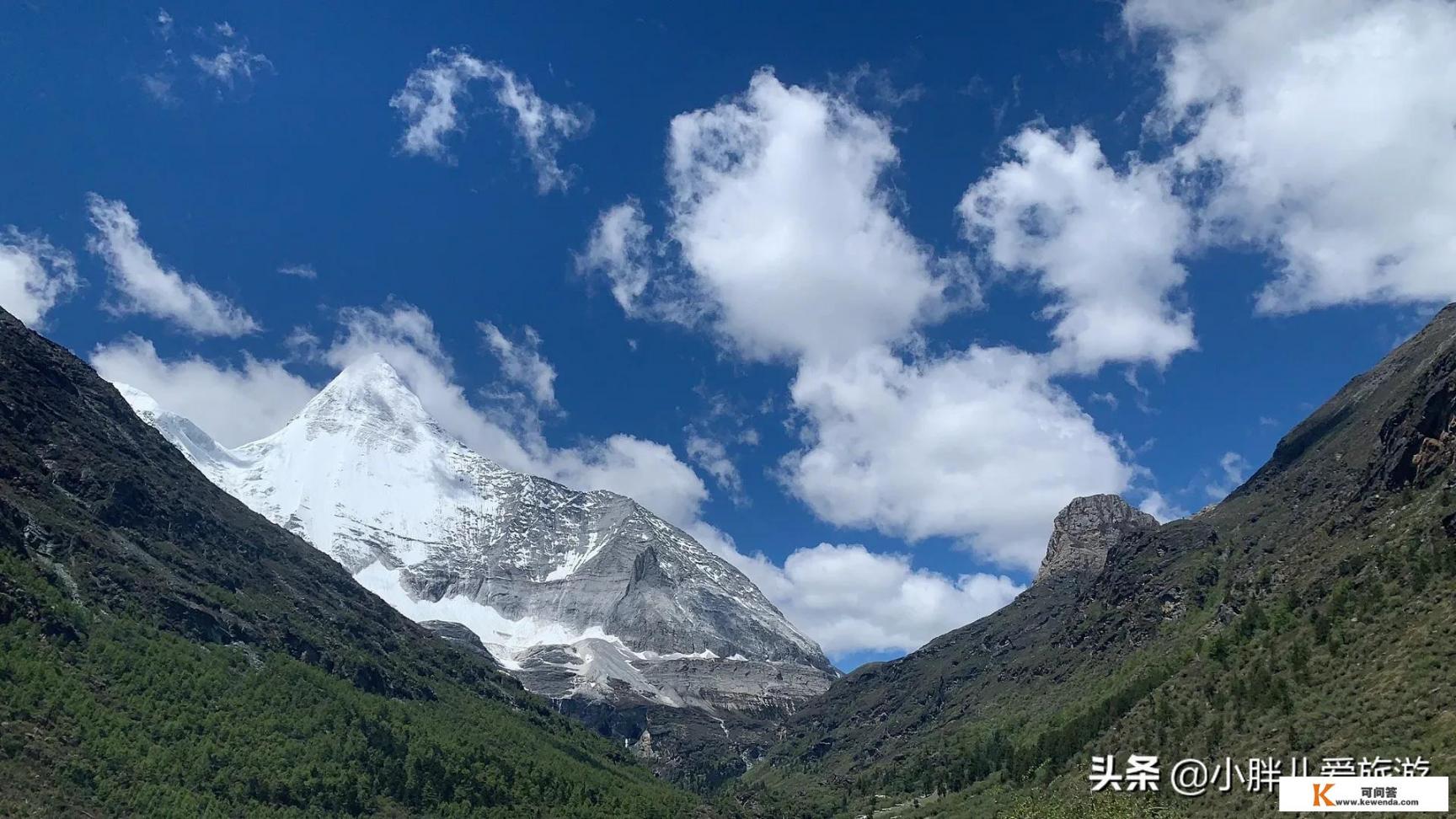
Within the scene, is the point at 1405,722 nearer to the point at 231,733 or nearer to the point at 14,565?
the point at 231,733

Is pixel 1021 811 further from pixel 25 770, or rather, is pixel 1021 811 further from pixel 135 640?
pixel 135 640

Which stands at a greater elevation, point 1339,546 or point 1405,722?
point 1339,546

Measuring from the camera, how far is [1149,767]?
137250 millimetres

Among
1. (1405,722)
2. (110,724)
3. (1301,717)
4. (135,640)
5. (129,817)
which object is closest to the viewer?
(1405,722)

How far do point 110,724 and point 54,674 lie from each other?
11.8 metres

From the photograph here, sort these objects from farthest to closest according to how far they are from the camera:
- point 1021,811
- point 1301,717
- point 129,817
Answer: point 1021,811 < point 129,817 < point 1301,717

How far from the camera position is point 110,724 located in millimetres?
160250

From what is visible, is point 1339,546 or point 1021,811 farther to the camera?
point 1339,546

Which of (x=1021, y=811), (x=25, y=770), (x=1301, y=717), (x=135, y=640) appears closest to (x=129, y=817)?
(x=25, y=770)

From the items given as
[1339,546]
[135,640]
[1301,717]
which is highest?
[1339,546]

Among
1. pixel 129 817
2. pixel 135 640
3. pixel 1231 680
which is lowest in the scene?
pixel 129 817

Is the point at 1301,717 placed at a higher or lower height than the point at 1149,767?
higher

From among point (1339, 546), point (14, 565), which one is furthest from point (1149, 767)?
point (14, 565)

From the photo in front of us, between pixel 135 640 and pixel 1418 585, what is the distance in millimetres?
210423
